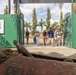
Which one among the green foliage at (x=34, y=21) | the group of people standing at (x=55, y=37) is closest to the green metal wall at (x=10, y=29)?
the group of people standing at (x=55, y=37)

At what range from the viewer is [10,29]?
16.7m

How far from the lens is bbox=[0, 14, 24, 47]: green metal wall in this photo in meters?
16.6

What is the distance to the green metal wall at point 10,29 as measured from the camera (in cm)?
1664

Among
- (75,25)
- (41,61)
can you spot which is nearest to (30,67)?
(41,61)

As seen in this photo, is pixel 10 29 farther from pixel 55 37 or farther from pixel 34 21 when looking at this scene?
pixel 34 21

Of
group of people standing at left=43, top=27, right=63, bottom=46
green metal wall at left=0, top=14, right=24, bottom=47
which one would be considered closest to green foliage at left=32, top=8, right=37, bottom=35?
group of people standing at left=43, top=27, right=63, bottom=46

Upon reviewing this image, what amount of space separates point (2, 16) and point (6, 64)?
1460 centimetres

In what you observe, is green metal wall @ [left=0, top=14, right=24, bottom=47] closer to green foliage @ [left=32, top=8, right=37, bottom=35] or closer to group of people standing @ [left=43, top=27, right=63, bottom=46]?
group of people standing @ [left=43, top=27, right=63, bottom=46]

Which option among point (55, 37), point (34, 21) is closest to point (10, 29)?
point (55, 37)

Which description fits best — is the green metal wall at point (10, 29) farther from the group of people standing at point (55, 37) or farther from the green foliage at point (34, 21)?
the green foliage at point (34, 21)

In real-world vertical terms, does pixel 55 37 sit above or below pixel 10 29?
below

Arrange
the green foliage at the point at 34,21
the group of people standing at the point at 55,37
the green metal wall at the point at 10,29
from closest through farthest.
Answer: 1. the green metal wall at the point at 10,29
2. the group of people standing at the point at 55,37
3. the green foliage at the point at 34,21

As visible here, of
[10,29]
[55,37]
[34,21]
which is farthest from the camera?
[34,21]

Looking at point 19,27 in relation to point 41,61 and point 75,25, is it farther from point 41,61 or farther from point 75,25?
point 41,61
